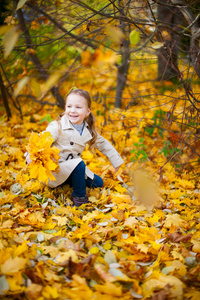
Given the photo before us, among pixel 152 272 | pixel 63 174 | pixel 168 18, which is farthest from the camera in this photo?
pixel 168 18

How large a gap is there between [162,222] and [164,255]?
0.41 metres

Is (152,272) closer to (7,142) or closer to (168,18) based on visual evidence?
(7,142)

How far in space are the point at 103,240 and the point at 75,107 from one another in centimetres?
113

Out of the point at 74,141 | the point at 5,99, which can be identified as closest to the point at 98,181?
the point at 74,141

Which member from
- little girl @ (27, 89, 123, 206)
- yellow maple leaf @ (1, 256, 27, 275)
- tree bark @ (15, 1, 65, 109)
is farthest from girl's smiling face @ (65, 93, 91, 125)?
yellow maple leaf @ (1, 256, 27, 275)

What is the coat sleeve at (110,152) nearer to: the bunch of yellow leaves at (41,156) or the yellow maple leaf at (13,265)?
the bunch of yellow leaves at (41,156)

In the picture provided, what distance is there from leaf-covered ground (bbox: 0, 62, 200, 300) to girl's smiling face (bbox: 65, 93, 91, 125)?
26.5 inches

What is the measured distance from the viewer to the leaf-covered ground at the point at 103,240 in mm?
1280

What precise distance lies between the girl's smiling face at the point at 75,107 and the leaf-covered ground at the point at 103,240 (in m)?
0.67

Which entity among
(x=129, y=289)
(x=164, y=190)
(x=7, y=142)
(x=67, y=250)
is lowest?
(x=129, y=289)

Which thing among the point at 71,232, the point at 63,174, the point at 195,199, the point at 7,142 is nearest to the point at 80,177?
the point at 63,174

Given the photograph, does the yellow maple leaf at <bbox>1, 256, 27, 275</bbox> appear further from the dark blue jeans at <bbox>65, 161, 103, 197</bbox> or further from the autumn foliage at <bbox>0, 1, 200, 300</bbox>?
the dark blue jeans at <bbox>65, 161, 103, 197</bbox>

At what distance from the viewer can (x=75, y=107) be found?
7.28ft

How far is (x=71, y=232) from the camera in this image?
173 cm
